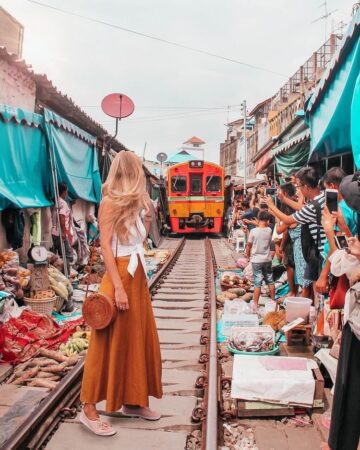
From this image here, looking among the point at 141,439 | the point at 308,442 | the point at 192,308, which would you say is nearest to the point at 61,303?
the point at 192,308

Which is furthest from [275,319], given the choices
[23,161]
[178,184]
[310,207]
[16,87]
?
[178,184]

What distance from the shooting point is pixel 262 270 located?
24.1ft

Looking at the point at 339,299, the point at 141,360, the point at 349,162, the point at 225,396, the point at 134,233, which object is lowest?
the point at 225,396

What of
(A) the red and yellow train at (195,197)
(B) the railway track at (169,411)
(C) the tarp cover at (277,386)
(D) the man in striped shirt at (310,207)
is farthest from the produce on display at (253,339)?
(A) the red and yellow train at (195,197)

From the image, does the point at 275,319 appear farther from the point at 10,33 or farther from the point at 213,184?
the point at 213,184

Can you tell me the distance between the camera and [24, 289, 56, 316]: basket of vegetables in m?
6.59

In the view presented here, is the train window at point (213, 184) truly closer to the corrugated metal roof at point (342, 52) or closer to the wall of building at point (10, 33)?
the wall of building at point (10, 33)

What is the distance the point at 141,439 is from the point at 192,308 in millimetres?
4639

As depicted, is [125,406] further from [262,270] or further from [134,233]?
[262,270]

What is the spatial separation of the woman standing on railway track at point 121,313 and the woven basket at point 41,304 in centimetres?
338

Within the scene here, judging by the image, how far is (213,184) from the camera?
2175 cm

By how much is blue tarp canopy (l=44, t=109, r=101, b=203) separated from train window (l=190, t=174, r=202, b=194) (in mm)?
10317

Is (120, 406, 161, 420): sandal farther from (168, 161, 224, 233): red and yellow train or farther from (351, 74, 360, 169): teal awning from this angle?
(168, 161, 224, 233): red and yellow train

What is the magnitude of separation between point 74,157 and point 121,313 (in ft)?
22.5
